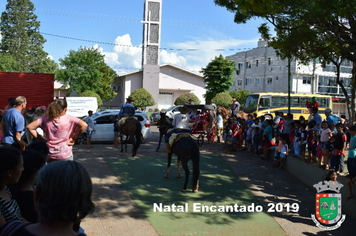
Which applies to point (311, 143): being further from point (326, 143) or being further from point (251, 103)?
point (251, 103)

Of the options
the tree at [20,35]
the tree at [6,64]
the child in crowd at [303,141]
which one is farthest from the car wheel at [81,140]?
the tree at [20,35]

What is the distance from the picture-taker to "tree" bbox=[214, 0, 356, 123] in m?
9.90

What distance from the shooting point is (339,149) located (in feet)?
27.9

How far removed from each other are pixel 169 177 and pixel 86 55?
3373 cm

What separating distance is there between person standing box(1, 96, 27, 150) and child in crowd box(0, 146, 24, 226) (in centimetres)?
378

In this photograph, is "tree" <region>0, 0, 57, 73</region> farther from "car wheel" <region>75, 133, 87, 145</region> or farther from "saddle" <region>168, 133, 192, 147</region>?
"saddle" <region>168, 133, 192, 147</region>

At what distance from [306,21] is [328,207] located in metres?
6.86

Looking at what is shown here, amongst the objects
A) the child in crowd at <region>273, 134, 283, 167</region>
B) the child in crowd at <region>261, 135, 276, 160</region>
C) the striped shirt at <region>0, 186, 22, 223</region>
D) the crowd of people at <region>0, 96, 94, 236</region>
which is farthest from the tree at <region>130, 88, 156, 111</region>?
the striped shirt at <region>0, 186, 22, 223</region>

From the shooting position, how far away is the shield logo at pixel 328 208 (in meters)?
7.25

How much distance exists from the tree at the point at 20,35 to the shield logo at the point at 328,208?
49.6 m

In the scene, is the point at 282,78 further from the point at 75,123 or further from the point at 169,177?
the point at 75,123

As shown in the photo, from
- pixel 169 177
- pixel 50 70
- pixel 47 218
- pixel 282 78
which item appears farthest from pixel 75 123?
pixel 50 70

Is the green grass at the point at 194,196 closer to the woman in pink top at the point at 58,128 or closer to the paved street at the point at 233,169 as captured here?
the paved street at the point at 233,169

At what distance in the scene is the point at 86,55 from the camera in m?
40.0
